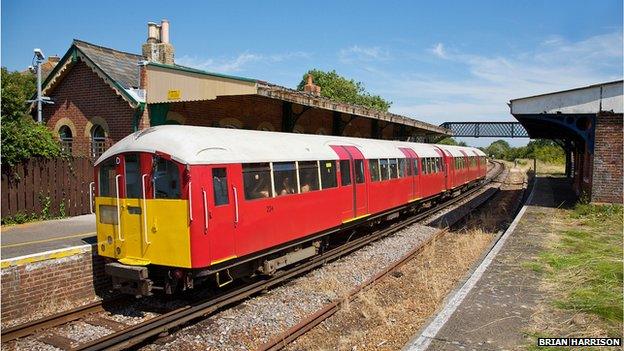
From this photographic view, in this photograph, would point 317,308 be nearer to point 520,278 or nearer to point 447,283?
point 447,283

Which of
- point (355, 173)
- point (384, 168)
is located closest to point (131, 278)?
point (355, 173)

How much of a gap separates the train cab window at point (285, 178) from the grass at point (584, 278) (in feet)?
15.2

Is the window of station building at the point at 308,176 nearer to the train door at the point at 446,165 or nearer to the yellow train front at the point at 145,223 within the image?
the yellow train front at the point at 145,223

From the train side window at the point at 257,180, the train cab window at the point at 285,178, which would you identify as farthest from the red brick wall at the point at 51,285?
the train cab window at the point at 285,178

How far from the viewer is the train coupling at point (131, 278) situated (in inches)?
279

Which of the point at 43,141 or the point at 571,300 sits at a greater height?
the point at 43,141

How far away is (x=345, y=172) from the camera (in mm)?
11461

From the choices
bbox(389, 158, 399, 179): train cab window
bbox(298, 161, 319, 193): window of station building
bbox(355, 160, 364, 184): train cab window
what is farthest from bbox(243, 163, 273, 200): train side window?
bbox(389, 158, 399, 179): train cab window

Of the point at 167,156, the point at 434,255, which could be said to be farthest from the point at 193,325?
the point at 434,255

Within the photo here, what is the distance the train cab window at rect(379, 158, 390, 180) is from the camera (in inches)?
535

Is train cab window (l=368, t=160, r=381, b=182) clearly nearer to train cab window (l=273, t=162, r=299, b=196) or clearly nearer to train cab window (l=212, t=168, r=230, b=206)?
train cab window (l=273, t=162, r=299, b=196)

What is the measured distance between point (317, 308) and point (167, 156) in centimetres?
350

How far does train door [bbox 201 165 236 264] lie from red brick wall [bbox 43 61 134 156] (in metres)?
7.45

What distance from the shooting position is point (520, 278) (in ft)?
27.1
